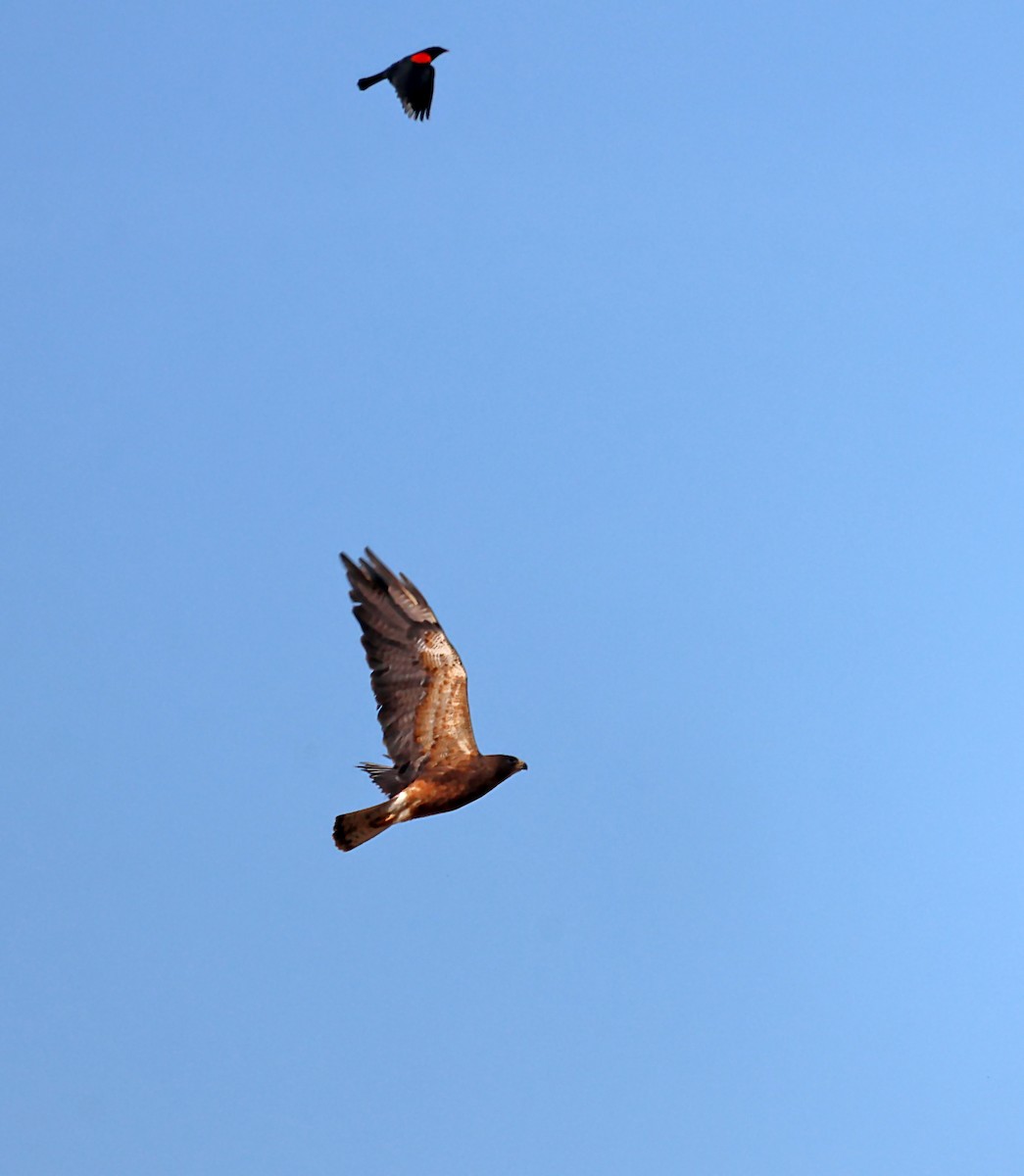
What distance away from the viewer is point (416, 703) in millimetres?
26297

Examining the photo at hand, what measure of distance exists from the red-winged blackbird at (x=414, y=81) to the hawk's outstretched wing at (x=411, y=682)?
7.74m

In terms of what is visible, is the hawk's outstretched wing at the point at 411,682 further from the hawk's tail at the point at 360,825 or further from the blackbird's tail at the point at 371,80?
the blackbird's tail at the point at 371,80

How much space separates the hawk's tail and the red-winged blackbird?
1074cm

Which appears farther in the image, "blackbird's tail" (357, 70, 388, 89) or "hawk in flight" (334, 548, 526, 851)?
"blackbird's tail" (357, 70, 388, 89)

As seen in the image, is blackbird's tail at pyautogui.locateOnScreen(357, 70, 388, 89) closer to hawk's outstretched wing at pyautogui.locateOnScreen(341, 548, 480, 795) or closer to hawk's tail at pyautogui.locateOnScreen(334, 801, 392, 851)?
hawk's outstretched wing at pyautogui.locateOnScreen(341, 548, 480, 795)

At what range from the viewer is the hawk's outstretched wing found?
2611 cm

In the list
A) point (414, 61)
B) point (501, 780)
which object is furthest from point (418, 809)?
point (414, 61)

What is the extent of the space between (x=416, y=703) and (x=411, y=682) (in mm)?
285

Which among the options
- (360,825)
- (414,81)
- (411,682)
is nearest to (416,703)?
(411,682)

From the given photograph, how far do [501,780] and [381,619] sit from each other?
2.66 metres

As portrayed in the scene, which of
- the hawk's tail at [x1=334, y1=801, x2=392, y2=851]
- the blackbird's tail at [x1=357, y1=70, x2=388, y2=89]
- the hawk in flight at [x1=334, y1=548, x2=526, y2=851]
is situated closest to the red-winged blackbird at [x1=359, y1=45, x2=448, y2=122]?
the blackbird's tail at [x1=357, y1=70, x2=388, y2=89]

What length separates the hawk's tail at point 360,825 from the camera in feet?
83.3

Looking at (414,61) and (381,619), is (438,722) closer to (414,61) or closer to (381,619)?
(381,619)

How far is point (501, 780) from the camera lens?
85.0 feet
